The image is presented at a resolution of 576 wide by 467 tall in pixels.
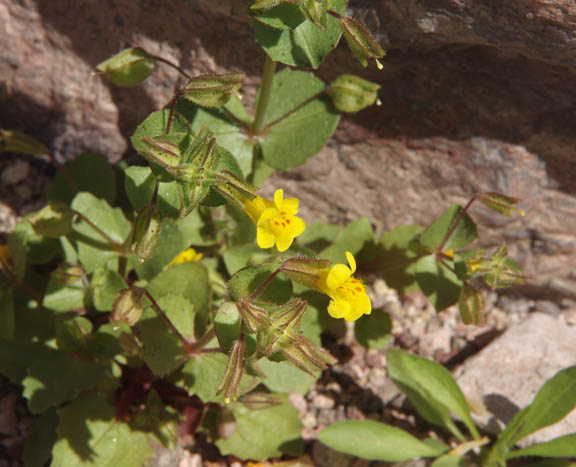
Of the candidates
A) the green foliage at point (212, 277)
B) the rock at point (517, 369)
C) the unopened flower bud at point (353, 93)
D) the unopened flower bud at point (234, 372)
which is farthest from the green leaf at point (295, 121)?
the rock at point (517, 369)

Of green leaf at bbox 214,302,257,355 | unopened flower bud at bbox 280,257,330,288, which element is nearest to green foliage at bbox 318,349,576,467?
green leaf at bbox 214,302,257,355


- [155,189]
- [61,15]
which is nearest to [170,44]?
[61,15]

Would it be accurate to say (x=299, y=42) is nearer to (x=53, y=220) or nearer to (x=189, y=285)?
(x=189, y=285)

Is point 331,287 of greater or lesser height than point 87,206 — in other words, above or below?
above

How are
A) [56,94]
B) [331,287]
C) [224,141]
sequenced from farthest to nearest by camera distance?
[56,94], [224,141], [331,287]

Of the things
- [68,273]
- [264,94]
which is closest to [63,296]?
[68,273]

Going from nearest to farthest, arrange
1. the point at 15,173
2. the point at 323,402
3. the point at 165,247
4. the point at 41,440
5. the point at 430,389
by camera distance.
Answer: the point at 165,247, the point at 41,440, the point at 430,389, the point at 323,402, the point at 15,173

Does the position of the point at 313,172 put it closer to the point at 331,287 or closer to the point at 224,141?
the point at 224,141
